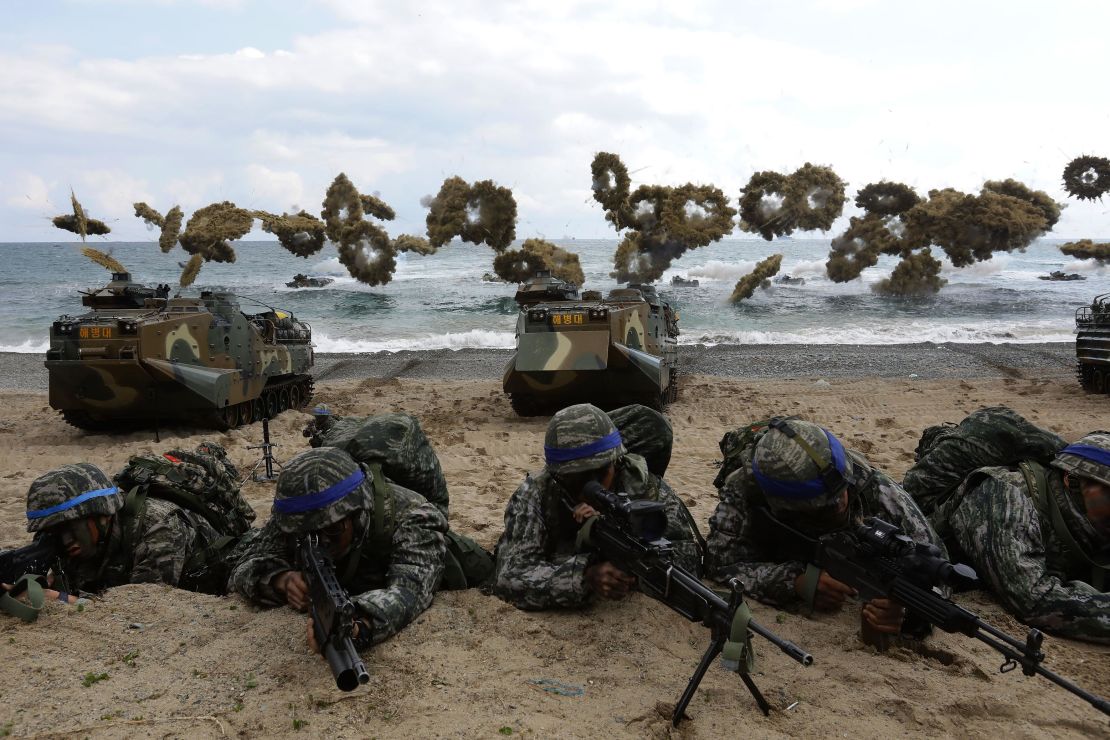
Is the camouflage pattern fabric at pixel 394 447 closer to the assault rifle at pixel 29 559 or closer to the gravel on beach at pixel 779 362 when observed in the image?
the assault rifle at pixel 29 559

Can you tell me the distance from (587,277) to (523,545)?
52.7m

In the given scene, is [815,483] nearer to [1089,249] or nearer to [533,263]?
[533,263]

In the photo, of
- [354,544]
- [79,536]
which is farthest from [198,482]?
[354,544]

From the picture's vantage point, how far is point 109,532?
4566 millimetres

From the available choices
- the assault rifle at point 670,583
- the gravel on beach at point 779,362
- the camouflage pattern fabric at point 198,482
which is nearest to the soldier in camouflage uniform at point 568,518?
the assault rifle at point 670,583

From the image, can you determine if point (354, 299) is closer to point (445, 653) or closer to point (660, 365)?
point (660, 365)

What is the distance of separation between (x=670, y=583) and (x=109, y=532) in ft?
10.2

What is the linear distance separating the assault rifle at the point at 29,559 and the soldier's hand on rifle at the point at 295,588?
1.28 metres

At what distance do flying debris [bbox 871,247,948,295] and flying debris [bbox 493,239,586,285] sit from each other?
47.5 feet

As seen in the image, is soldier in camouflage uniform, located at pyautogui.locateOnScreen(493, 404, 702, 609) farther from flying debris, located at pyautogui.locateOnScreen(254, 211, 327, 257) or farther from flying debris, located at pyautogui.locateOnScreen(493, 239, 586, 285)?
flying debris, located at pyautogui.locateOnScreen(493, 239, 586, 285)

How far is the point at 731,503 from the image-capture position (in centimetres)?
434

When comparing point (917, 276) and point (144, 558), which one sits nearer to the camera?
point (144, 558)

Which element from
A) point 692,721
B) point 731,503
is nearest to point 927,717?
point 692,721

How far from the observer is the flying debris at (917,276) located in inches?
1463
